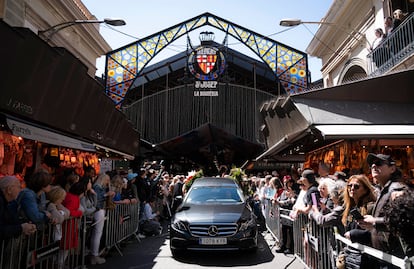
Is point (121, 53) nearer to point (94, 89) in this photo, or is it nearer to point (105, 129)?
point (105, 129)

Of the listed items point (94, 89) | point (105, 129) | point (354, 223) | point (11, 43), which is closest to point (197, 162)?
point (105, 129)

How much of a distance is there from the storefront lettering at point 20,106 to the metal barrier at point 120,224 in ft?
8.59

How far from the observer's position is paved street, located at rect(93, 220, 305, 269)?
6871 mm

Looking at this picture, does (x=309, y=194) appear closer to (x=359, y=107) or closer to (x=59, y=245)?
(x=359, y=107)

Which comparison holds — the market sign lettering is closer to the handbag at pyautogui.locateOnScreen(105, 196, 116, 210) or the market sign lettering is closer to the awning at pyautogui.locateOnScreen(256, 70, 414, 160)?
the awning at pyautogui.locateOnScreen(256, 70, 414, 160)

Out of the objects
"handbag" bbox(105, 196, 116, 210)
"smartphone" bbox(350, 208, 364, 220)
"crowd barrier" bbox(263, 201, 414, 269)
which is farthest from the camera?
"handbag" bbox(105, 196, 116, 210)

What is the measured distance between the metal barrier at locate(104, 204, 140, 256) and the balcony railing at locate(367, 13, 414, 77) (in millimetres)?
8446

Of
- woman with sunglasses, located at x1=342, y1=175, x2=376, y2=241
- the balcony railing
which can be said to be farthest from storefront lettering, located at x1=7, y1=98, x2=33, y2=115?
the balcony railing

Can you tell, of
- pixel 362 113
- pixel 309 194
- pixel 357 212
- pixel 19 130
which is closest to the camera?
pixel 357 212

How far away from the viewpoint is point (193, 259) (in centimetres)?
745

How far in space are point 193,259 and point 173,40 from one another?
1567 cm

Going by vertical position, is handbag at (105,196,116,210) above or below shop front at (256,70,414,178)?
below

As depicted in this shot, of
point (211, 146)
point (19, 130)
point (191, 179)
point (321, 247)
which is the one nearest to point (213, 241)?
point (321, 247)

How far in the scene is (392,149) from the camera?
9969mm
